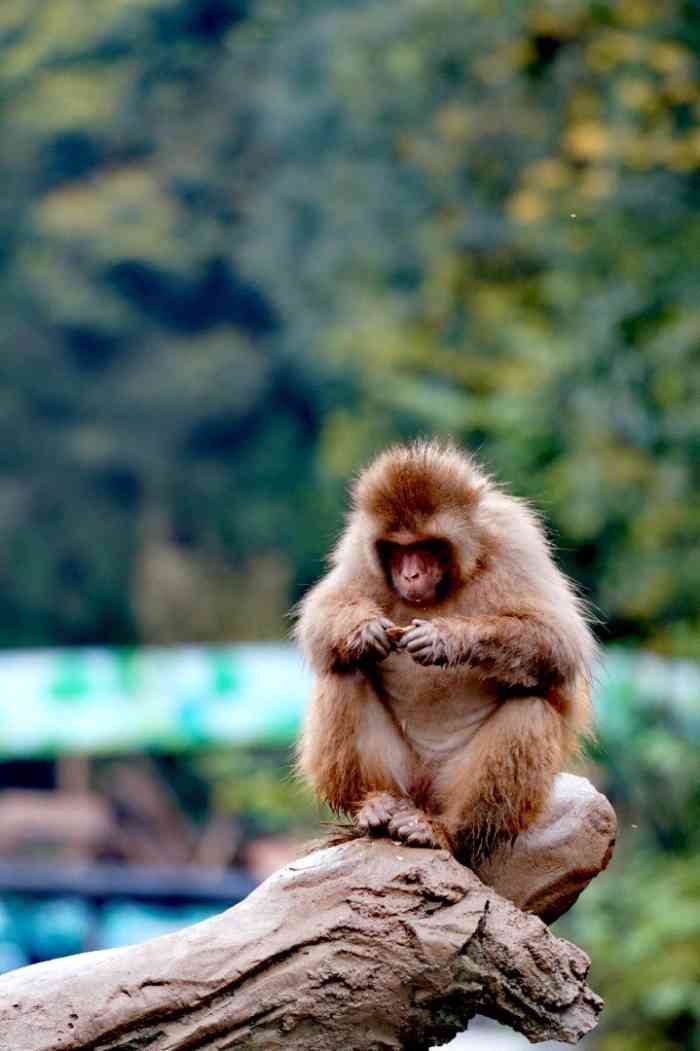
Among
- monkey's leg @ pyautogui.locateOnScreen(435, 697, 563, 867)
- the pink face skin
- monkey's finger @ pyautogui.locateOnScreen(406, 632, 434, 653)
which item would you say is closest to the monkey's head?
the pink face skin

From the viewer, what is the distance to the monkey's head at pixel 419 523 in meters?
4.65

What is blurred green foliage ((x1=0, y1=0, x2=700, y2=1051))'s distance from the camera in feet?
36.4

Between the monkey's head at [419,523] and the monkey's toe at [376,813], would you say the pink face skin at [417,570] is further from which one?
the monkey's toe at [376,813]

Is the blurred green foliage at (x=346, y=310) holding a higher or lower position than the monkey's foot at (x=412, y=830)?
lower

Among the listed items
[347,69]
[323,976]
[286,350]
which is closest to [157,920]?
[323,976]

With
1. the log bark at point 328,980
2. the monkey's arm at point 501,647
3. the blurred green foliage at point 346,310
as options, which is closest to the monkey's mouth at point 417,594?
the monkey's arm at point 501,647

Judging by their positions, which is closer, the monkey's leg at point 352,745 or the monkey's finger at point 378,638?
the monkey's finger at point 378,638

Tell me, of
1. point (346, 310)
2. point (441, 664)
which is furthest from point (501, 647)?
point (346, 310)

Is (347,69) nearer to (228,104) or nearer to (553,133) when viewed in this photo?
(553,133)

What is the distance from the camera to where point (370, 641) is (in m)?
4.58

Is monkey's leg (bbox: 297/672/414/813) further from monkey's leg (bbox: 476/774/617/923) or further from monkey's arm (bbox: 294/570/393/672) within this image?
monkey's leg (bbox: 476/774/617/923)

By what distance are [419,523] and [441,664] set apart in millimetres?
383

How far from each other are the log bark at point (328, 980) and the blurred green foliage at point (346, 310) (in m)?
6.06

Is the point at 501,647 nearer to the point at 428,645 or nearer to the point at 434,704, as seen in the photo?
the point at 428,645
